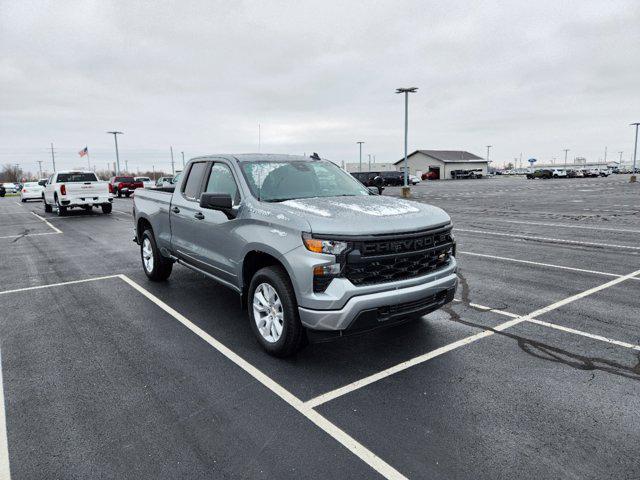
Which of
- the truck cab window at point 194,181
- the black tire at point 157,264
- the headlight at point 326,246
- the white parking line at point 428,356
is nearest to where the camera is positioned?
the white parking line at point 428,356

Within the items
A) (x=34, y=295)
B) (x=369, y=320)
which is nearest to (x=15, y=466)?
(x=369, y=320)

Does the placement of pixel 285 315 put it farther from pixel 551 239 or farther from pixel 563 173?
pixel 563 173

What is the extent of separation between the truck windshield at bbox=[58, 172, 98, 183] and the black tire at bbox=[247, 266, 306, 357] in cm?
1982

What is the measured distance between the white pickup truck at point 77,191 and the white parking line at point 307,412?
17.4m

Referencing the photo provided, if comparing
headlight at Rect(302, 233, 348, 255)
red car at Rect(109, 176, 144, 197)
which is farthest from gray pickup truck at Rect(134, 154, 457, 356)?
red car at Rect(109, 176, 144, 197)

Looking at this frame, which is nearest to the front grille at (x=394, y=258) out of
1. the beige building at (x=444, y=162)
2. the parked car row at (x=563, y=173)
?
the parked car row at (x=563, y=173)

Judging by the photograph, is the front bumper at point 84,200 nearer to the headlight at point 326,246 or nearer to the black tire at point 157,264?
the black tire at point 157,264

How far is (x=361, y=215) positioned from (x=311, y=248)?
0.59 metres

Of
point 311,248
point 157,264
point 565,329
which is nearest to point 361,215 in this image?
point 311,248

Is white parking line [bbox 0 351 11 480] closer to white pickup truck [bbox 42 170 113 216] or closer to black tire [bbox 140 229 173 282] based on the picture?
black tire [bbox 140 229 173 282]

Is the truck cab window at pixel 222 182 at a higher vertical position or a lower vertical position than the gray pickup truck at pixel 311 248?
higher

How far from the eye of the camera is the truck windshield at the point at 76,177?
20594 mm

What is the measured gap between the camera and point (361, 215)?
4.05 metres

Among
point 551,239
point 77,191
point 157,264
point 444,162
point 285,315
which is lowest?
point 551,239
